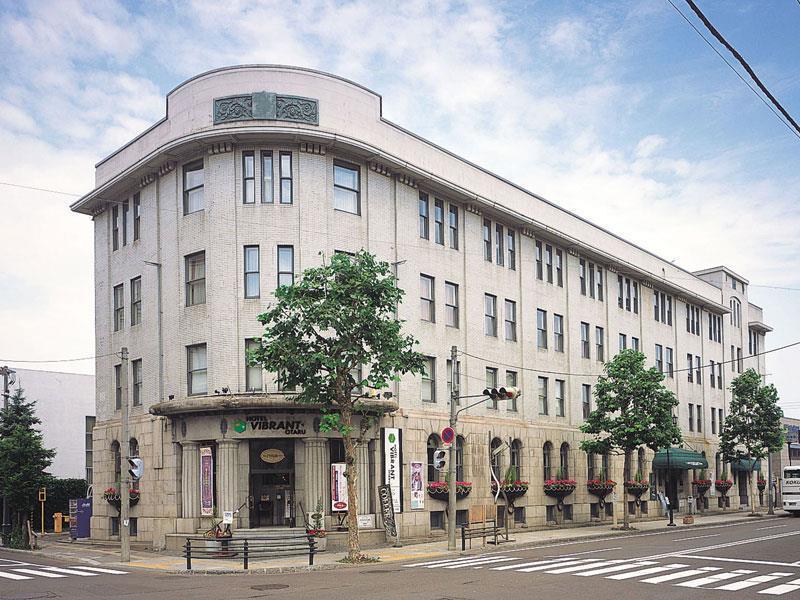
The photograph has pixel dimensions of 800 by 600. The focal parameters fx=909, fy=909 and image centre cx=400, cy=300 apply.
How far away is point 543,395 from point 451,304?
9.91m

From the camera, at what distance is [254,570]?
25969 millimetres

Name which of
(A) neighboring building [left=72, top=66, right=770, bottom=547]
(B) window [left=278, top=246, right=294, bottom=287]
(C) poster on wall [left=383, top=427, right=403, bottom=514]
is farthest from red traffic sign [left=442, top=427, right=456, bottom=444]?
(B) window [left=278, top=246, right=294, bottom=287]

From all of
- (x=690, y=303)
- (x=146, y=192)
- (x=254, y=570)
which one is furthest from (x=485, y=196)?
(x=690, y=303)

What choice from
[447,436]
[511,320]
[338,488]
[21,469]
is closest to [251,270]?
[338,488]

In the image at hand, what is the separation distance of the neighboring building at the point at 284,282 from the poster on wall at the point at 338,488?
0.26m

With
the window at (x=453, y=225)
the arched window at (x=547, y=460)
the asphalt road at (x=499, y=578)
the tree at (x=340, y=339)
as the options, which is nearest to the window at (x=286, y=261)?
the tree at (x=340, y=339)

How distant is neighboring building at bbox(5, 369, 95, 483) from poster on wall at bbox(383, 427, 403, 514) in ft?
117

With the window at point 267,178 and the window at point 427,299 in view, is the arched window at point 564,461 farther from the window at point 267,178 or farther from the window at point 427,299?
the window at point 267,178

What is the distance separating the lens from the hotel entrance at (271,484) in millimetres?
32938

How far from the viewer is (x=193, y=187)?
35.9m

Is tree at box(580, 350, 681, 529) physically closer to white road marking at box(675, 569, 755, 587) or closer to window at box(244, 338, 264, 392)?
window at box(244, 338, 264, 392)

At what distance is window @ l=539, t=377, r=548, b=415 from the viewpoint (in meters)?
47.6

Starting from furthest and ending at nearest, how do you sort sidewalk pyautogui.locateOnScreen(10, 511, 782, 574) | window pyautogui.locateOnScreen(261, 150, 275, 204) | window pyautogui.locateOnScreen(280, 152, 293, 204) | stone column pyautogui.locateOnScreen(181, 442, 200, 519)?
1. window pyautogui.locateOnScreen(280, 152, 293, 204)
2. window pyautogui.locateOnScreen(261, 150, 275, 204)
3. stone column pyautogui.locateOnScreen(181, 442, 200, 519)
4. sidewalk pyautogui.locateOnScreen(10, 511, 782, 574)

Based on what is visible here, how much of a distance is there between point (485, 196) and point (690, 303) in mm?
30127
